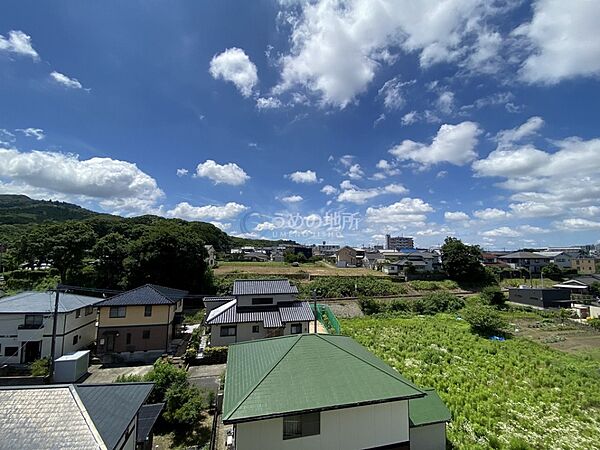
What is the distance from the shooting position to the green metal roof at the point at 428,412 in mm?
9375

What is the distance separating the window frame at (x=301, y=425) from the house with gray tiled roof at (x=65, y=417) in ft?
12.9

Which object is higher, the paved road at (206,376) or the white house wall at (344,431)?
the white house wall at (344,431)

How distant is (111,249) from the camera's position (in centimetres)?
3278

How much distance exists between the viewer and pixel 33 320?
57.5ft

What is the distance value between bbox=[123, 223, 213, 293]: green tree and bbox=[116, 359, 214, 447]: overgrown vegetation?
20.4m

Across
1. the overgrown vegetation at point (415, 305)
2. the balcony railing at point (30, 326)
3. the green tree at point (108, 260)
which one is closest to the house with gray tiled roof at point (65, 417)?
the balcony railing at point (30, 326)

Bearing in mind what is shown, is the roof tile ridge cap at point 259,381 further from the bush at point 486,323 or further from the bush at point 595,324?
the bush at point 595,324

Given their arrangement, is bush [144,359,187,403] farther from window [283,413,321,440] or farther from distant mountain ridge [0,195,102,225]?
distant mountain ridge [0,195,102,225]

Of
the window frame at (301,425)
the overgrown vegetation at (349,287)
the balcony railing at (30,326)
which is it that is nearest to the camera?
the window frame at (301,425)

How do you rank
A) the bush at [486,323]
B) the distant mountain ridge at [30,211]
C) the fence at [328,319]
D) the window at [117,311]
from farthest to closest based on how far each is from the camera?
the distant mountain ridge at [30,211] < the bush at [486,323] < the fence at [328,319] < the window at [117,311]

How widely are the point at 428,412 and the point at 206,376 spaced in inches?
465

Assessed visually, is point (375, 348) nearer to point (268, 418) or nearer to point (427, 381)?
point (427, 381)

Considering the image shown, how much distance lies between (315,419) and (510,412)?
953 centimetres

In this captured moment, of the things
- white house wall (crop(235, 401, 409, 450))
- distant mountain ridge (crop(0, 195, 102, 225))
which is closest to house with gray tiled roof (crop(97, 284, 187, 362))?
white house wall (crop(235, 401, 409, 450))
